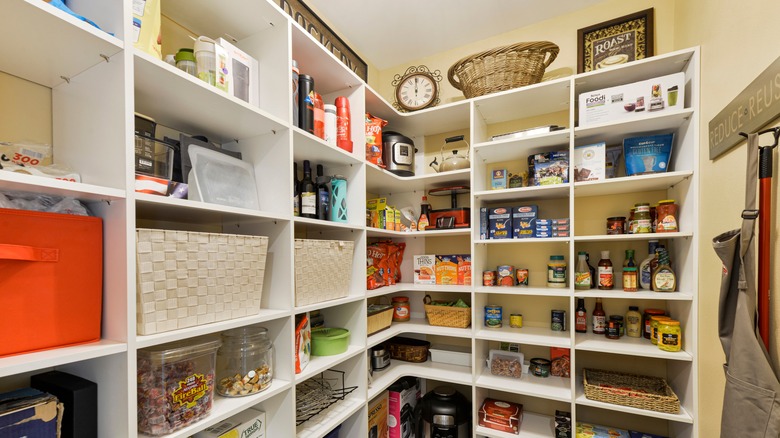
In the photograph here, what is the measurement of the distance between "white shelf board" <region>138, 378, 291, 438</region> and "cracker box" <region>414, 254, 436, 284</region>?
131 centimetres

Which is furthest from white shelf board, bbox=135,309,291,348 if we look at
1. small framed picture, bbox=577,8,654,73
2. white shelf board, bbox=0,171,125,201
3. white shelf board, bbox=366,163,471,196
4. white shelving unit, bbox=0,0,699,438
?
small framed picture, bbox=577,8,654,73

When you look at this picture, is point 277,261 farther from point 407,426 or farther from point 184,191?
point 407,426

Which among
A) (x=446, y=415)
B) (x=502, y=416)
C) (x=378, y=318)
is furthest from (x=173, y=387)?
(x=502, y=416)

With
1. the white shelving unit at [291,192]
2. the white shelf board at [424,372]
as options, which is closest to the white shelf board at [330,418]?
the white shelving unit at [291,192]

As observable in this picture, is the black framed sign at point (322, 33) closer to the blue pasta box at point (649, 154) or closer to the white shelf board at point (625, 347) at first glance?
the blue pasta box at point (649, 154)

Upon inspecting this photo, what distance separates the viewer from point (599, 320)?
201cm

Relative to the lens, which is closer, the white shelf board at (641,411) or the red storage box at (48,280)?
the red storage box at (48,280)

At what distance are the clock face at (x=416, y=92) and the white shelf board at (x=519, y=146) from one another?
A: 1.87 feet

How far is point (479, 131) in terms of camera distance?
7.46 feet

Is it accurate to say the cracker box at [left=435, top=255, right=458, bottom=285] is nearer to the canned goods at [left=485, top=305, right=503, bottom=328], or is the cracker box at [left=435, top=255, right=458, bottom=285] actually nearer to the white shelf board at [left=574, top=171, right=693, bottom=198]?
the canned goods at [left=485, top=305, right=503, bottom=328]

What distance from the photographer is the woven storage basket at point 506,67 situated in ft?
6.41

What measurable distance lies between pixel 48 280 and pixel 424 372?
80.0 inches

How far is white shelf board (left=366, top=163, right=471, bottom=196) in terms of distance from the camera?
2.12m

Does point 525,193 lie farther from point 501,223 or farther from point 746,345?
point 746,345
